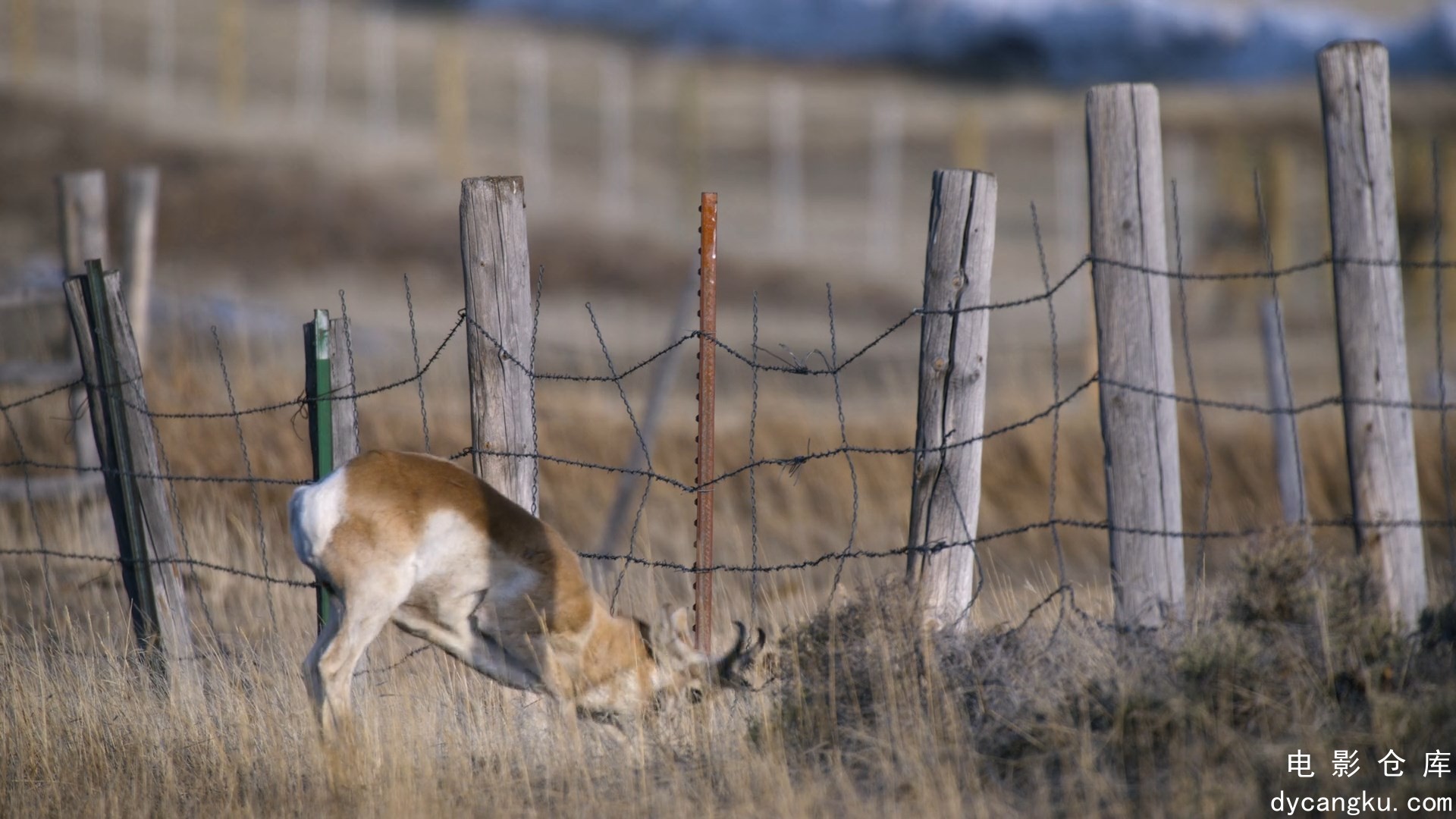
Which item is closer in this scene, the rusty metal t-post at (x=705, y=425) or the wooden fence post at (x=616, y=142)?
the rusty metal t-post at (x=705, y=425)

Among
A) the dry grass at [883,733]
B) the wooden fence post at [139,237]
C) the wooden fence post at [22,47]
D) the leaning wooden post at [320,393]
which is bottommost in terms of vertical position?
the dry grass at [883,733]

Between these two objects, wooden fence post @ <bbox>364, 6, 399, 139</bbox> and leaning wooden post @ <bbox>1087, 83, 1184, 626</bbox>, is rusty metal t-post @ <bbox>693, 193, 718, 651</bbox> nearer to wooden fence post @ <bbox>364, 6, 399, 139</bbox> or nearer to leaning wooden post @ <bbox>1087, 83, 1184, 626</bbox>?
leaning wooden post @ <bbox>1087, 83, 1184, 626</bbox>

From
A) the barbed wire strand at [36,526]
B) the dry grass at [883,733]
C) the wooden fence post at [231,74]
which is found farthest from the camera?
the wooden fence post at [231,74]

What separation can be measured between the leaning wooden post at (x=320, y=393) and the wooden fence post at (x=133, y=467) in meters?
1.04

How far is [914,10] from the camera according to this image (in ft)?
196

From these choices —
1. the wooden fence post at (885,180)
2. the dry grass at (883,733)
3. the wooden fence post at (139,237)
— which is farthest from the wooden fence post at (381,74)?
the dry grass at (883,733)

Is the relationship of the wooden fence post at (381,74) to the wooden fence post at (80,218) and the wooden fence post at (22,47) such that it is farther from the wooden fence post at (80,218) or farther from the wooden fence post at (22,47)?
the wooden fence post at (80,218)

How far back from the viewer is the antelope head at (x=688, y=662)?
4.64m

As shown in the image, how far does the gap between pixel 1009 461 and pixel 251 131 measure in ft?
81.2

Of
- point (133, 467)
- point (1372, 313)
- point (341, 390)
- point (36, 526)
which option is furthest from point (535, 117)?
point (1372, 313)

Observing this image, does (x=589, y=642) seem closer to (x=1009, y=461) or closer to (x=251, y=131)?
(x=1009, y=461)

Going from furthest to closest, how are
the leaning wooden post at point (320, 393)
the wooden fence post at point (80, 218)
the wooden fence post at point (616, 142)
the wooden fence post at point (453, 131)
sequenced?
the wooden fence post at point (616, 142)
the wooden fence post at point (453, 131)
the wooden fence post at point (80, 218)
the leaning wooden post at point (320, 393)

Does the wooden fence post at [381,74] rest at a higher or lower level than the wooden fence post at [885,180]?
higher

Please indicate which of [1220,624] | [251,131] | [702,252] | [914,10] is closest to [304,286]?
[251,131]
